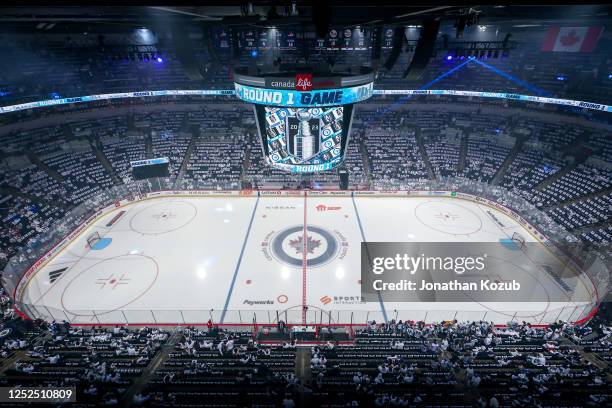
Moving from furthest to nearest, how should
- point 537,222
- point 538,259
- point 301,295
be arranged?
point 537,222
point 538,259
point 301,295

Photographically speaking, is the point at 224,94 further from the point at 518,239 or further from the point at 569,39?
the point at 569,39

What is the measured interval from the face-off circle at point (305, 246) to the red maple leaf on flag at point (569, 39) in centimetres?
2302

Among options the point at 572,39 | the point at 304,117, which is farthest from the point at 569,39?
the point at 304,117

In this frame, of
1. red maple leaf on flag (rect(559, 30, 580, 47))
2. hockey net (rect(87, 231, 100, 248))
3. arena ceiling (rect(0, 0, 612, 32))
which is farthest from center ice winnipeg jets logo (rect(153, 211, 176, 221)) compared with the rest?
red maple leaf on flag (rect(559, 30, 580, 47))

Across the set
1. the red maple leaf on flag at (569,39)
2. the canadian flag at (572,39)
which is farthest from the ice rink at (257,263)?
the red maple leaf on flag at (569,39)

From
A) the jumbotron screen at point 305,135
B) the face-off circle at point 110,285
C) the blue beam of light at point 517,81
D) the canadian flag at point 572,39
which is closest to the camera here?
the jumbotron screen at point 305,135

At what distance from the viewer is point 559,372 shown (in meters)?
9.61

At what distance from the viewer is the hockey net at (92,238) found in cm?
1925

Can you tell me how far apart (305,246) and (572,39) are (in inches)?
987

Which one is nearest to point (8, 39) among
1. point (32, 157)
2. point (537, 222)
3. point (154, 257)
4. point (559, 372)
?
point (32, 157)

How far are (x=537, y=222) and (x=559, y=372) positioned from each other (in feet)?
43.4

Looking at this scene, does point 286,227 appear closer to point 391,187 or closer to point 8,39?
point 391,187

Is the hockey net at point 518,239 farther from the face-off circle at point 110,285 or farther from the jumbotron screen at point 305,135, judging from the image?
the face-off circle at point 110,285

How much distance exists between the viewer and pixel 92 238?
19766mm
